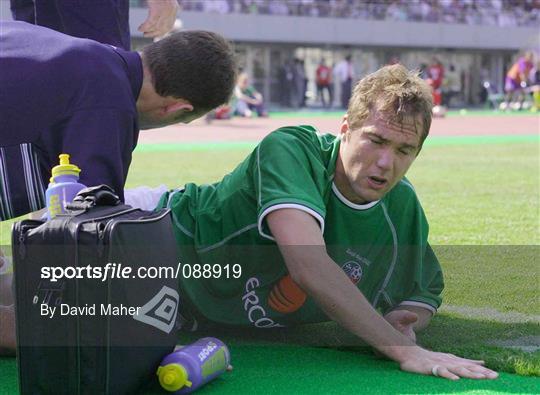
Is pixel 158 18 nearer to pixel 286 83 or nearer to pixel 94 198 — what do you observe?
pixel 94 198

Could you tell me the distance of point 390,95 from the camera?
3570mm

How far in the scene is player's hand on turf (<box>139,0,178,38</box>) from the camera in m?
5.32

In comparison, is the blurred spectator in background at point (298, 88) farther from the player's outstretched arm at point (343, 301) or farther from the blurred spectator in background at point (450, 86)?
the player's outstretched arm at point (343, 301)

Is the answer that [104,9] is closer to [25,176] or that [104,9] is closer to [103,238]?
[25,176]

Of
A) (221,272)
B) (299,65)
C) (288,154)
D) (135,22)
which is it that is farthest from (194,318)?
(299,65)

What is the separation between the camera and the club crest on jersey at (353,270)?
152 inches

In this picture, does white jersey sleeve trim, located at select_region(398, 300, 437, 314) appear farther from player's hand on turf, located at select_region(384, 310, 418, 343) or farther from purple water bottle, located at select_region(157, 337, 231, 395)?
purple water bottle, located at select_region(157, 337, 231, 395)

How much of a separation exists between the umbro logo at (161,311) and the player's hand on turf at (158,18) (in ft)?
8.39

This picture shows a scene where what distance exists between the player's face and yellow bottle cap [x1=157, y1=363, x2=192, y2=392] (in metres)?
1.08

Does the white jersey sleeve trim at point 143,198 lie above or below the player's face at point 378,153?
below

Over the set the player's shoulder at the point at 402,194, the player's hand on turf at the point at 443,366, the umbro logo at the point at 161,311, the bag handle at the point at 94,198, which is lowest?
the player's hand on turf at the point at 443,366

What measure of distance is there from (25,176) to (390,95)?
4.76ft

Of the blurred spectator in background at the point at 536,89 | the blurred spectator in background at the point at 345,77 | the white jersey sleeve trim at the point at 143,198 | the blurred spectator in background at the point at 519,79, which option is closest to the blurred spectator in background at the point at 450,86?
the blurred spectator in background at the point at 345,77

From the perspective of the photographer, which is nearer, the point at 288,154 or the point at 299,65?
the point at 288,154
